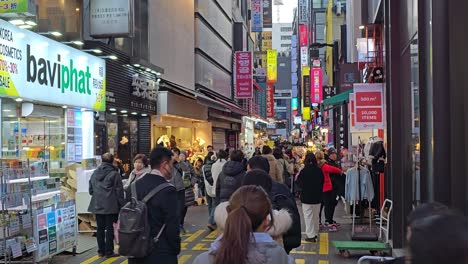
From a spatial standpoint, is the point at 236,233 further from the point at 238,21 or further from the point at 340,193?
the point at 238,21

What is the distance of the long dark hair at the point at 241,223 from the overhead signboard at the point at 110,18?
12.6 m

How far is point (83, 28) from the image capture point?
16016 mm

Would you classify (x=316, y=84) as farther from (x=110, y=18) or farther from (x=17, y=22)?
(x=17, y=22)

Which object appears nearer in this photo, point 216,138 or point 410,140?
point 410,140

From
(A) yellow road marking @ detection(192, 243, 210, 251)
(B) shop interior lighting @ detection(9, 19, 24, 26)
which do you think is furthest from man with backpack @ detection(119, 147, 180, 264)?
(B) shop interior lighting @ detection(9, 19, 24, 26)

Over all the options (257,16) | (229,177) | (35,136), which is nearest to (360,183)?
(229,177)

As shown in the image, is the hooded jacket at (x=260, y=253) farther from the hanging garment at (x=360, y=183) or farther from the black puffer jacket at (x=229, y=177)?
the hanging garment at (x=360, y=183)

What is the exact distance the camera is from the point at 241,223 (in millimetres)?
3008

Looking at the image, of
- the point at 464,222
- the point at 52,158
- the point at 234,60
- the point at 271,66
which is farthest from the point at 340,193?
the point at 271,66

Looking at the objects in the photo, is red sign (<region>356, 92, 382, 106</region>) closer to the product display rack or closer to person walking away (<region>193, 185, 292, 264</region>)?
the product display rack

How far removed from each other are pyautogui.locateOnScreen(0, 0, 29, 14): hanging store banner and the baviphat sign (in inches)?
12.9

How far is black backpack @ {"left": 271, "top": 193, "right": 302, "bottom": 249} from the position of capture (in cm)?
529

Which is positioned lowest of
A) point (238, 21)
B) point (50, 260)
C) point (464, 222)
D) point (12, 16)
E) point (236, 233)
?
point (50, 260)

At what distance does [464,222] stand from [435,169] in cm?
412
